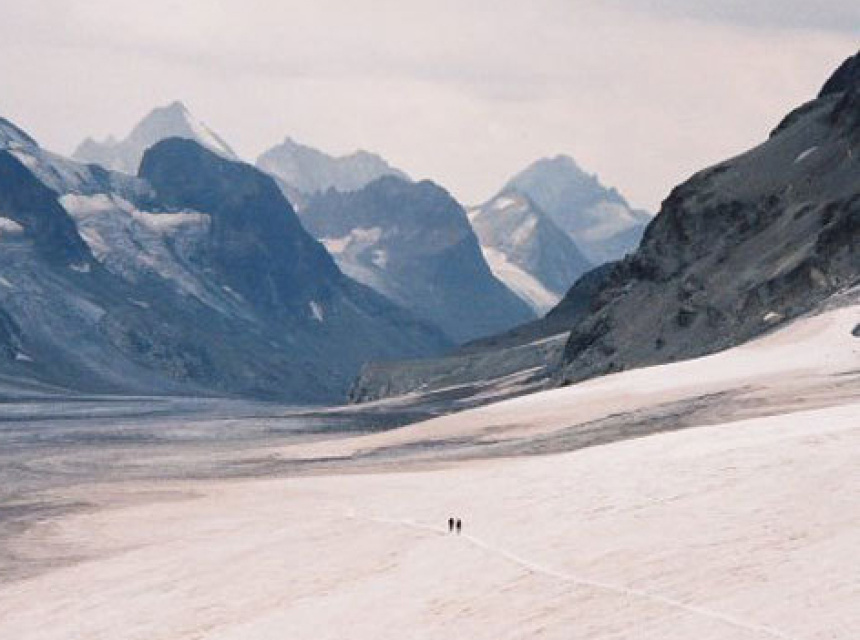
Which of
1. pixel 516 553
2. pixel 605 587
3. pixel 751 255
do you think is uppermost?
pixel 751 255

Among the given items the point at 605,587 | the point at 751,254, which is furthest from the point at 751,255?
the point at 605,587

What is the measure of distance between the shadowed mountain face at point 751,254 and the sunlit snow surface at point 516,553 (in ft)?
192

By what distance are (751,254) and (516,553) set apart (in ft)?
399

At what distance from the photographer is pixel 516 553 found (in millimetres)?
59344

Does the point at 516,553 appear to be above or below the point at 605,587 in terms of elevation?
above

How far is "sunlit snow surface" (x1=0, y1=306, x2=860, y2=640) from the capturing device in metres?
48.3

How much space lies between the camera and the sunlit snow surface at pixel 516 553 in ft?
158

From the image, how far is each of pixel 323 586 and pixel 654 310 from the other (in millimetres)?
129416

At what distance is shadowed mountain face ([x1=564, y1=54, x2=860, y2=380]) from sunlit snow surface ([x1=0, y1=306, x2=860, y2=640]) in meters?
58.5

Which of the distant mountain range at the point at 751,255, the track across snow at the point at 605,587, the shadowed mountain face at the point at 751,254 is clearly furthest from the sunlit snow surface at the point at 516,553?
the shadowed mountain face at the point at 751,254

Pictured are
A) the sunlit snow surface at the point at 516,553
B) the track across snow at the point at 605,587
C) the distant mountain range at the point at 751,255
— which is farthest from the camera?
the distant mountain range at the point at 751,255

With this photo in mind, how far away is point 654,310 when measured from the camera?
185375 millimetres

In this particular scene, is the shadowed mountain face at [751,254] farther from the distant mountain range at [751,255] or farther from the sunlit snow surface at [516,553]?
the sunlit snow surface at [516,553]

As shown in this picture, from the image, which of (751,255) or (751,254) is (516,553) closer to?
(751,255)
